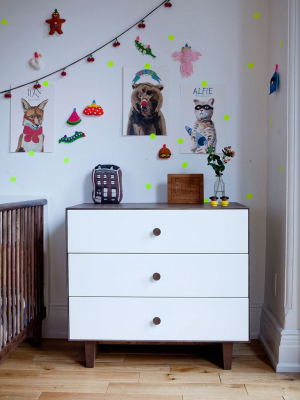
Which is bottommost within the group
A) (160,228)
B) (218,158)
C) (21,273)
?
(21,273)

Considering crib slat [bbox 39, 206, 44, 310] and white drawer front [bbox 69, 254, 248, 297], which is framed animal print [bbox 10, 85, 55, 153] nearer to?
crib slat [bbox 39, 206, 44, 310]

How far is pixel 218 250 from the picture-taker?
1.63 metres

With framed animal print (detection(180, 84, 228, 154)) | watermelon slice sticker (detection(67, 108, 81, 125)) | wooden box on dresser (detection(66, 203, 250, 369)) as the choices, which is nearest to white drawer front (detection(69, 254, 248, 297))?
wooden box on dresser (detection(66, 203, 250, 369))

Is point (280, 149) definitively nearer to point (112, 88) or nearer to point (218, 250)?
point (218, 250)

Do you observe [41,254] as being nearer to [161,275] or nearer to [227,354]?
[161,275]

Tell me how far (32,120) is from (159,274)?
45.1 inches

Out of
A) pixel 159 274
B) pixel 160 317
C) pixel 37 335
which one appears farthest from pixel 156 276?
pixel 37 335

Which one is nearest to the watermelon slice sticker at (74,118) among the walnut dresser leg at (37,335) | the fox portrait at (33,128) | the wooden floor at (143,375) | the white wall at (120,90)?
the white wall at (120,90)

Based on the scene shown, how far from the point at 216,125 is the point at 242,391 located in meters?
1.32

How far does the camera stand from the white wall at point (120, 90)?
2018 millimetres

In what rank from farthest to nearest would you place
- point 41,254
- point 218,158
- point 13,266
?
point 41,254, point 218,158, point 13,266

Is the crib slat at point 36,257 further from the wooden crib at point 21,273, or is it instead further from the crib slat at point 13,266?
the crib slat at point 13,266

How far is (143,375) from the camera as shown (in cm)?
164

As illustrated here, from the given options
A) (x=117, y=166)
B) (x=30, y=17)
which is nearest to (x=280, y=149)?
(x=117, y=166)
